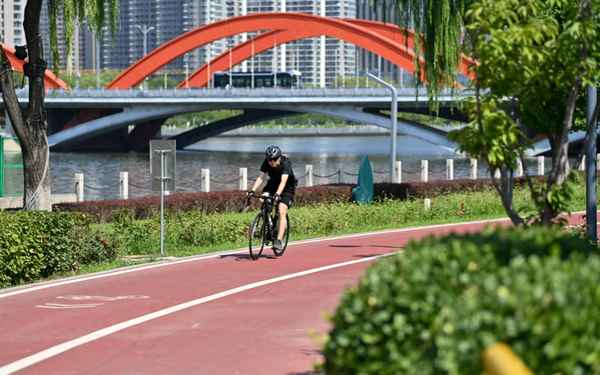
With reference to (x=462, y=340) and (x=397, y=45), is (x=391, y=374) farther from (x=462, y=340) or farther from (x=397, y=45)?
(x=397, y=45)

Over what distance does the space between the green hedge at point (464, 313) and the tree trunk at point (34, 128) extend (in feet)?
49.0

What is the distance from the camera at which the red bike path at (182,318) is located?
897 centimetres

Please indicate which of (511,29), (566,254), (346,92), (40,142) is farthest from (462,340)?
(346,92)

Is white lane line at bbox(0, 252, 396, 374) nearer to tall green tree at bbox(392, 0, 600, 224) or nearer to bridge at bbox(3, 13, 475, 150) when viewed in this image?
tall green tree at bbox(392, 0, 600, 224)

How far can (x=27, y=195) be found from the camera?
65.2 feet

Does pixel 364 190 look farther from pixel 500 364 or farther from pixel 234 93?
pixel 234 93

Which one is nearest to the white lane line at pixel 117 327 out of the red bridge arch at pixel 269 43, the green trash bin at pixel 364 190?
the green trash bin at pixel 364 190

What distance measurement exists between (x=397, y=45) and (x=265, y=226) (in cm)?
6935

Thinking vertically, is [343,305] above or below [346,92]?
below

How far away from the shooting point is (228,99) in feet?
250

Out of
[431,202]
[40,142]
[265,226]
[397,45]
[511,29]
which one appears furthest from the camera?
[397,45]

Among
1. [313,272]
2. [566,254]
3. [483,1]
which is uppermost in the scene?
[483,1]

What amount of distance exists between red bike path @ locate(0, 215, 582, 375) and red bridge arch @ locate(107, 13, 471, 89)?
63812 mm

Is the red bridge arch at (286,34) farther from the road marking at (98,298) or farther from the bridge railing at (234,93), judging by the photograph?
the road marking at (98,298)
